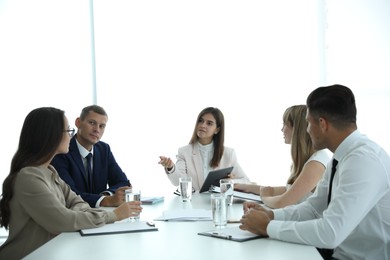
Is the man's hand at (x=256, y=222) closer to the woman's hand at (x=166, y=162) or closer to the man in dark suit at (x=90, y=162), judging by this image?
the man in dark suit at (x=90, y=162)

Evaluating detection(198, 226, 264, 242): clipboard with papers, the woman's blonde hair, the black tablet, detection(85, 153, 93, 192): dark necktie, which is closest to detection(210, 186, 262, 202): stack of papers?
the black tablet

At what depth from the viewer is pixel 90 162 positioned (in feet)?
11.7

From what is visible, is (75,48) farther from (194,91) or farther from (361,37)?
(361,37)

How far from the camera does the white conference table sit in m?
1.69

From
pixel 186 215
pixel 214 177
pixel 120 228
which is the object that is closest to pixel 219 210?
pixel 186 215

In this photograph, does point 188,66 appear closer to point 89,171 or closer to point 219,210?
point 89,171

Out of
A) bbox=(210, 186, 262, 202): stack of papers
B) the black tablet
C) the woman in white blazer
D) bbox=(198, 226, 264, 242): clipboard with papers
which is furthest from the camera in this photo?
the woman in white blazer

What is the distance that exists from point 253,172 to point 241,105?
69 cm

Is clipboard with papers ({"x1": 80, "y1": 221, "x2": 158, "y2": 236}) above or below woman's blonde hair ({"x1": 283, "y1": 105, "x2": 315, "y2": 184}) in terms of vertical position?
below

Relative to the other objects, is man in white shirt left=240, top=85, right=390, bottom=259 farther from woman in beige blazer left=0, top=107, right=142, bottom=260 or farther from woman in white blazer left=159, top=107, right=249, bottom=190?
woman in white blazer left=159, top=107, right=249, bottom=190

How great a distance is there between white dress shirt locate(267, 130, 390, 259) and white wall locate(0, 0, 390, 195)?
290cm

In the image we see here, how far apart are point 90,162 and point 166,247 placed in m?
1.89

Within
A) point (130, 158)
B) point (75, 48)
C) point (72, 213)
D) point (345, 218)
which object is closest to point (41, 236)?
point (72, 213)

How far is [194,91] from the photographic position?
16.4ft
